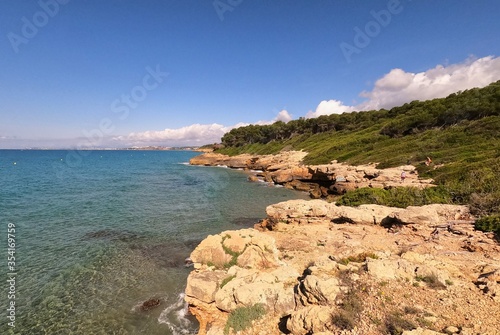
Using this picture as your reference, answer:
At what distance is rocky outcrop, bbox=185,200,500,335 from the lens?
8.48 metres

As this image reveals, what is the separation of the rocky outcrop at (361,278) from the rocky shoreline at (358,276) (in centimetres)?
4

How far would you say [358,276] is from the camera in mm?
10445

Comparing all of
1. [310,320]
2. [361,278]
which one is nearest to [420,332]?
[361,278]

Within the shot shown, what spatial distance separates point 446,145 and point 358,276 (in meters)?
45.2

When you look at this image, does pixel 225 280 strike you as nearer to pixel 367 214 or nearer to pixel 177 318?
pixel 177 318

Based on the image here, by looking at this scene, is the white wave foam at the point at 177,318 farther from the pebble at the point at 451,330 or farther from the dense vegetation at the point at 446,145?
the dense vegetation at the point at 446,145

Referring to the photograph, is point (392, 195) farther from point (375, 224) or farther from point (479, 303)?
point (479, 303)

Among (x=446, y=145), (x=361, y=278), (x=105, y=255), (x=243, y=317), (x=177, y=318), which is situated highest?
(x=446, y=145)

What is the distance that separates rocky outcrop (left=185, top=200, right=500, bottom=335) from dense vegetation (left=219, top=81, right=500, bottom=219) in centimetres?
558

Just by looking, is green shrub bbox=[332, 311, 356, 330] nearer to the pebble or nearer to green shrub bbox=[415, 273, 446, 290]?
the pebble

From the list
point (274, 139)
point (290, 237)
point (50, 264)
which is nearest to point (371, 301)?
point (290, 237)

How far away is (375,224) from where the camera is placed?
1941 centimetres

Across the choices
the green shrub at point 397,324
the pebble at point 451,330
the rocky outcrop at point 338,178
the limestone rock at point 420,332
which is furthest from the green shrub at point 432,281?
the rocky outcrop at point 338,178

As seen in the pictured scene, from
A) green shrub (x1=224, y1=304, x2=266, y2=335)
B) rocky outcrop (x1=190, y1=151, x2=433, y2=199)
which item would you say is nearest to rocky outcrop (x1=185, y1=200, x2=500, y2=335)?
green shrub (x1=224, y1=304, x2=266, y2=335)
